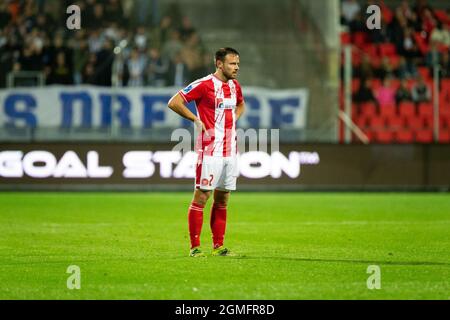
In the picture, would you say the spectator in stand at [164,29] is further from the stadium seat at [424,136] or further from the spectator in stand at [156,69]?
the stadium seat at [424,136]

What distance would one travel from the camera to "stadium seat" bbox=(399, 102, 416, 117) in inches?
980

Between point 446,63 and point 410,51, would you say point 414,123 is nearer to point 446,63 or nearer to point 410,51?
point 446,63

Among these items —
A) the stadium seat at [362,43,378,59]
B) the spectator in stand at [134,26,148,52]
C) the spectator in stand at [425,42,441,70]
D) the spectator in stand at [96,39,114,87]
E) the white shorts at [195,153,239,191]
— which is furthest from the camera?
the stadium seat at [362,43,378,59]

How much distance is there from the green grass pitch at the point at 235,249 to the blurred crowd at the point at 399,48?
17.8 feet

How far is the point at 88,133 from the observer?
2277cm

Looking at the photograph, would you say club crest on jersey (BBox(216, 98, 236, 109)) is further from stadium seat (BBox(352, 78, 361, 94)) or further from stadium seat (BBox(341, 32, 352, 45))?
stadium seat (BBox(341, 32, 352, 45))

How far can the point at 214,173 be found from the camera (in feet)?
35.3

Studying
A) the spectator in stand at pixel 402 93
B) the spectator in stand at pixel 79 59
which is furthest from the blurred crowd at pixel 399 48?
the spectator in stand at pixel 79 59

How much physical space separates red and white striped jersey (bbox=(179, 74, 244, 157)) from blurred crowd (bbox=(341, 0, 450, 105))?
14315mm

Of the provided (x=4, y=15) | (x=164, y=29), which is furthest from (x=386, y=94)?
(x=4, y=15)

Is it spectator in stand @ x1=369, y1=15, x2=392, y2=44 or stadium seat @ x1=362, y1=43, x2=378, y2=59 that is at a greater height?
spectator in stand @ x1=369, y1=15, x2=392, y2=44

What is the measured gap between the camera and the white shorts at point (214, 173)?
10.8 m

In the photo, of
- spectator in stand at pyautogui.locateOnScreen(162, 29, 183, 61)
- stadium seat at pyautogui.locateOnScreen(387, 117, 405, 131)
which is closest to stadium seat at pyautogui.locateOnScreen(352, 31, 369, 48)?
stadium seat at pyautogui.locateOnScreen(387, 117, 405, 131)
